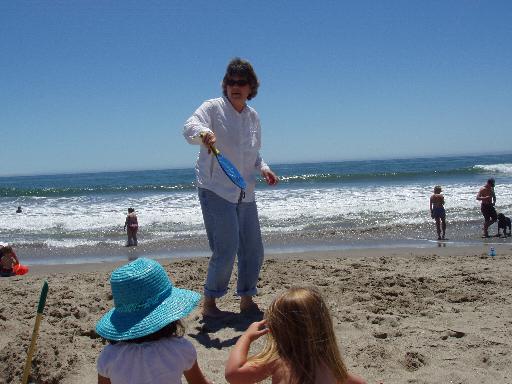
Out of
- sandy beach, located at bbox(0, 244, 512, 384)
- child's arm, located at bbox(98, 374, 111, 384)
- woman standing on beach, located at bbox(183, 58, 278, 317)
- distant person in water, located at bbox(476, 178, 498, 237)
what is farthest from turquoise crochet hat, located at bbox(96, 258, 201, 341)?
distant person in water, located at bbox(476, 178, 498, 237)

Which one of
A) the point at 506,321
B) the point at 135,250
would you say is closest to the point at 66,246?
the point at 135,250

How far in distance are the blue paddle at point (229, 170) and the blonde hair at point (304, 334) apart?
5.85ft

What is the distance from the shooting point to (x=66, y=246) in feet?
37.8

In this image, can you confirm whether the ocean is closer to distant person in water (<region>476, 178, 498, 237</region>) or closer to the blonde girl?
distant person in water (<region>476, 178, 498, 237</region>)

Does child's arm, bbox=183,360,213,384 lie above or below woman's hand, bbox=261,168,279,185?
below

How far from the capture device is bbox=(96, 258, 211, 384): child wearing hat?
84.4 inches

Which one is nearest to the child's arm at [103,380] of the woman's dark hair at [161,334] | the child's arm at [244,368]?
the woman's dark hair at [161,334]

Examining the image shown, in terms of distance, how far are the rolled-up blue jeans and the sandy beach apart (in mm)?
302

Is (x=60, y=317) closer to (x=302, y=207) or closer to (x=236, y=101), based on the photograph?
(x=236, y=101)

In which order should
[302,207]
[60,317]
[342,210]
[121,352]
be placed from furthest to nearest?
[302,207], [342,210], [60,317], [121,352]

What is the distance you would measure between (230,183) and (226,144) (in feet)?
0.97

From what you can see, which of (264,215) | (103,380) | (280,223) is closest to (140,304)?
(103,380)

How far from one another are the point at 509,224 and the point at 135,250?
7.26 m

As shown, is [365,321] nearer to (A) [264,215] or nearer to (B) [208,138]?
(B) [208,138]
